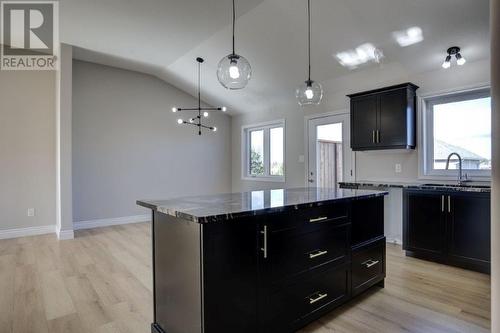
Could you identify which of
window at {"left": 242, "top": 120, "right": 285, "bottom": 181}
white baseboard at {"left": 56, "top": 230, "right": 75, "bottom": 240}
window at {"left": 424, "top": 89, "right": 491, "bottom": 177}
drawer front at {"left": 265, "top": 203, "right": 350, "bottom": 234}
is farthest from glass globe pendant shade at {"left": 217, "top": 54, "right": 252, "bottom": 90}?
white baseboard at {"left": 56, "top": 230, "right": 75, "bottom": 240}

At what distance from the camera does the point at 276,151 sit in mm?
6395

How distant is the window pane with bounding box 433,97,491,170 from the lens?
3.63 m

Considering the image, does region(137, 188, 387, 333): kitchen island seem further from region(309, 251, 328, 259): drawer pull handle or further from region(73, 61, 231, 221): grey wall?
region(73, 61, 231, 221): grey wall

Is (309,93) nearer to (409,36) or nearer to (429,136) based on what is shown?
(409,36)

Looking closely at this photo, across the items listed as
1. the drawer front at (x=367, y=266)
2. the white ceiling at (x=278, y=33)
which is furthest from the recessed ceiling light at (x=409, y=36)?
the drawer front at (x=367, y=266)

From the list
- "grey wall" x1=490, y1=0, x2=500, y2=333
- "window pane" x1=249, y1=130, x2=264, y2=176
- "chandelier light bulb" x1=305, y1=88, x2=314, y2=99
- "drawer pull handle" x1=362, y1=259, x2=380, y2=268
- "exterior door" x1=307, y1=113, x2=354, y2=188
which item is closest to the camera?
"grey wall" x1=490, y1=0, x2=500, y2=333

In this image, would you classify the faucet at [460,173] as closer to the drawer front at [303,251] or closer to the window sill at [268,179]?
the drawer front at [303,251]

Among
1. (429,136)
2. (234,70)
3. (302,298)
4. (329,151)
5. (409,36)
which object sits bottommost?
(302,298)

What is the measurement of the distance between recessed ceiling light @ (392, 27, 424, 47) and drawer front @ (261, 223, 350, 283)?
246 cm

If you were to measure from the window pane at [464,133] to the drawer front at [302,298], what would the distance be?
2586mm

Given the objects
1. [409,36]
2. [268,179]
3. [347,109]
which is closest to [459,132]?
[409,36]

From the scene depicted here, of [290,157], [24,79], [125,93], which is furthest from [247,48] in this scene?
[24,79]

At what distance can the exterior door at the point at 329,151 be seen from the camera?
4879 millimetres

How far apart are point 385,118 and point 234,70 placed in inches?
102
